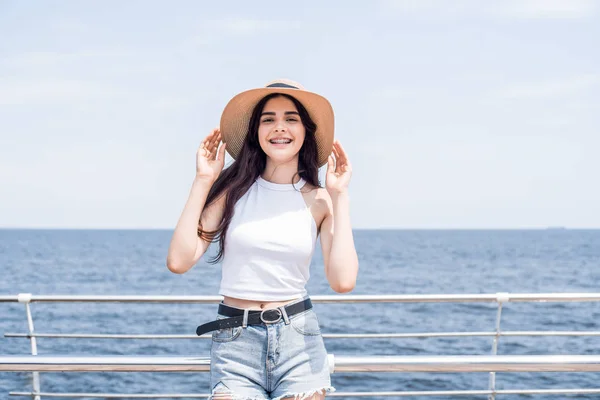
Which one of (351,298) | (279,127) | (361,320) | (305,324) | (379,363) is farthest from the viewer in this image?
(361,320)

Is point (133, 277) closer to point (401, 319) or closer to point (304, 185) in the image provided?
point (401, 319)

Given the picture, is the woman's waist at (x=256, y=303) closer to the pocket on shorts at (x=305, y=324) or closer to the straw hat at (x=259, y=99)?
the pocket on shorts at (x=305, y=324)

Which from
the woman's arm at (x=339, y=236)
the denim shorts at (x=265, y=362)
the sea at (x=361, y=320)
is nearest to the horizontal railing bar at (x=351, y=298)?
the sea at (x=361, y=320)

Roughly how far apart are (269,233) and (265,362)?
0.42 m

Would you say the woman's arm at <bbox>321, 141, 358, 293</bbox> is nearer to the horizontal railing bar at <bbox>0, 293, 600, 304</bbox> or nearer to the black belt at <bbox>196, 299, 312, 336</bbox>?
the black belt at <bbox>196, 299, 312, 336</bbox>

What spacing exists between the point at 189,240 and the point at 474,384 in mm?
12173

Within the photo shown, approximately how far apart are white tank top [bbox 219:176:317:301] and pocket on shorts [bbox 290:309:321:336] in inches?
2.9

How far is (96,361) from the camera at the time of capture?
1.98m

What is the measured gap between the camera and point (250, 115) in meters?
2.36

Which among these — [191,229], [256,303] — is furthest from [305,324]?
[191,229]

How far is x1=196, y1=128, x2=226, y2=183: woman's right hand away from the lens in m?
2.21

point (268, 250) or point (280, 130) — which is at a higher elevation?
point (280, 130)

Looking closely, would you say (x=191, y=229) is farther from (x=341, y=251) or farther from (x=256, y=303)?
(x=341, y=251)

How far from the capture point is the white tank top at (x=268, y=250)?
211 centimetres
